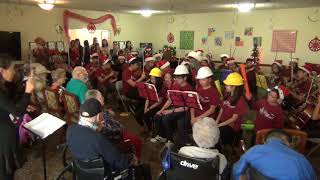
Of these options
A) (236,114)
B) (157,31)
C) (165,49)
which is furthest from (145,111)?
(157,31)

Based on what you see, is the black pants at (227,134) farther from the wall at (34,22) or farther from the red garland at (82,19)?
the red garland at (82,19)

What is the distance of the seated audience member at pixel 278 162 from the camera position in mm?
1875

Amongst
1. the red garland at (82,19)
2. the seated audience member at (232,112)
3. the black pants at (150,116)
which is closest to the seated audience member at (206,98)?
the seated audience member at (232,112)

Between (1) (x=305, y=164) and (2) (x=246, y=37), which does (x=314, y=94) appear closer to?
(1) (x=305, y=164)

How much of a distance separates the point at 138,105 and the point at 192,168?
3463 mm

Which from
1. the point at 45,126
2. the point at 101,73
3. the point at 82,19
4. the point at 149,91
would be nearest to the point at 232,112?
the point at 149,91

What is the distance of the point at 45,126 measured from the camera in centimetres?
282

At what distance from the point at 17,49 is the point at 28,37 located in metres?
0.63

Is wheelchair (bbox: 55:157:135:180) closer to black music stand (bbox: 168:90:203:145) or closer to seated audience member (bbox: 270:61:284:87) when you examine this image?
black music stand (bbox: 168:90:203:145)

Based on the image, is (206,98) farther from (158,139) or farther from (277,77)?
(277,77)

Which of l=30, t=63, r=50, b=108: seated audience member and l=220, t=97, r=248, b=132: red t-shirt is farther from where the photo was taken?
l=30, t=63, r=50, b=108: seated audience member

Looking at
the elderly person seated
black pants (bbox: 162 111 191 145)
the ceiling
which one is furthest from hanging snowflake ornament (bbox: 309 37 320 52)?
the elderly person seated

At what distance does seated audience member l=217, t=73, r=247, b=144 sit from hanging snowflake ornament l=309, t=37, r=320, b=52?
6.37 meters

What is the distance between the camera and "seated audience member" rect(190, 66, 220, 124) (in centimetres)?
407
